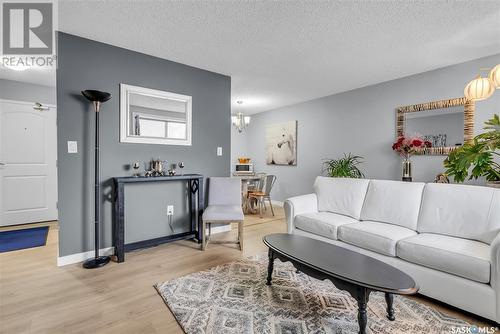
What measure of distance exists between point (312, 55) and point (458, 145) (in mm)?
2264

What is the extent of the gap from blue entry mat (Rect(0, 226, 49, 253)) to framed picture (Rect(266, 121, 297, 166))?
4548 millimetres

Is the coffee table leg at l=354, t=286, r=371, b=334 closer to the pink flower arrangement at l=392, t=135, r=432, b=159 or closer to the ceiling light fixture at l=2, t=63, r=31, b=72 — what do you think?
the pink flower arrangement at l=392, t=135, r=432, b=159

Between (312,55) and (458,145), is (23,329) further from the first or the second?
(458,145)

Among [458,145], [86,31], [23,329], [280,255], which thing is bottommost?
[23,329]

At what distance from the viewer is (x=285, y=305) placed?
6.03ft

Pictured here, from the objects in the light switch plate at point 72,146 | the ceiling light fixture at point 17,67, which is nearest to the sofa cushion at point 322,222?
the light switch plate at point 72,146

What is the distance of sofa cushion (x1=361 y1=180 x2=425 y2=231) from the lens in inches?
96.6

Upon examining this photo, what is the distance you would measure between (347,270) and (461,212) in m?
1.39

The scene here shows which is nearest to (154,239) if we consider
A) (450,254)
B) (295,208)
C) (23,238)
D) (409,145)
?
(295,208)

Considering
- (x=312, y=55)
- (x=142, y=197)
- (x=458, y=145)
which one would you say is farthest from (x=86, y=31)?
(x=458, y=145)

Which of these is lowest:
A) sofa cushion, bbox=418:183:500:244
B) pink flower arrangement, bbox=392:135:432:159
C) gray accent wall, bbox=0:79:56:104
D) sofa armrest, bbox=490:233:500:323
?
sofa armrest, bbox=490:233:500:323

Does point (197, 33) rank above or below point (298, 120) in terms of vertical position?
above

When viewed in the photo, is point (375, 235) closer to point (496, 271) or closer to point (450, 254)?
point (450, 254)

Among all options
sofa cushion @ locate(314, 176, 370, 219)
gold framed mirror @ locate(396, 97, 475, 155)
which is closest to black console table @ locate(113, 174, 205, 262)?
sofa cushion @ locate(314, 176, 370, 219)
